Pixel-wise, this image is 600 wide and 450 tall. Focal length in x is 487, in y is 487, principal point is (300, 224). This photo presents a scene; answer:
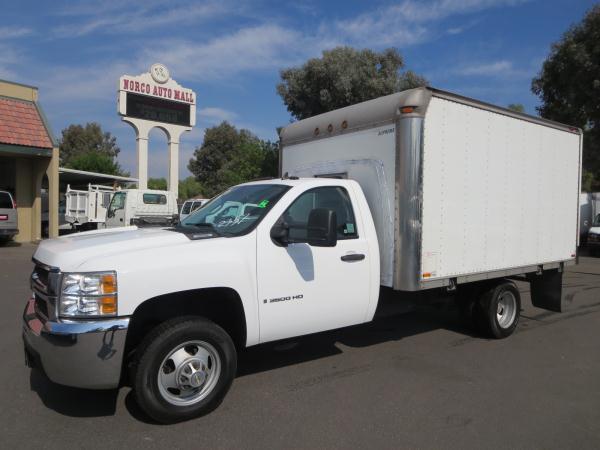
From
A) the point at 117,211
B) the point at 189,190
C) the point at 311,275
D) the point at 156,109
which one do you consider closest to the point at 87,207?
the point at 117,211

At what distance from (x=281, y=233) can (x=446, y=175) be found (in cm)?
209

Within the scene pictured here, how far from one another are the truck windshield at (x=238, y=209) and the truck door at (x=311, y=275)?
17cm

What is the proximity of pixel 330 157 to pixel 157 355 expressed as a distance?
311 cm

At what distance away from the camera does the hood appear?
353 cm

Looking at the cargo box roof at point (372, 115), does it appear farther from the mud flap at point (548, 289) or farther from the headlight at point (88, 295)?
the headlight at point (88, 295)

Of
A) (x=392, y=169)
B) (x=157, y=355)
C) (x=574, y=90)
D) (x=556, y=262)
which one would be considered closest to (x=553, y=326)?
(x=556, y=262)

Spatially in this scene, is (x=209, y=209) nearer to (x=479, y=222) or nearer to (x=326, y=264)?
(x=326, y=264)

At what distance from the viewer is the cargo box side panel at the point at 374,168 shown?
4.95 metres

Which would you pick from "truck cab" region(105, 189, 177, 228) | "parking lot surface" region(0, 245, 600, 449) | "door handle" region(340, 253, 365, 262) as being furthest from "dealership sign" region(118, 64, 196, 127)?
"door handle" region(340, 253, 365, 262)

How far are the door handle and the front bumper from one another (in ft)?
6.74

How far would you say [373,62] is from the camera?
80.0 feet

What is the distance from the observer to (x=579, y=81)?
19.1m

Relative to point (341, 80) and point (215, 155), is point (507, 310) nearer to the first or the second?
point (341, 80)

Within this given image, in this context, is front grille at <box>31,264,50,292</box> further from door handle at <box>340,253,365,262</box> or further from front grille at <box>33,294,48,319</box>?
door handle at <box>340,253,365,262</box>
